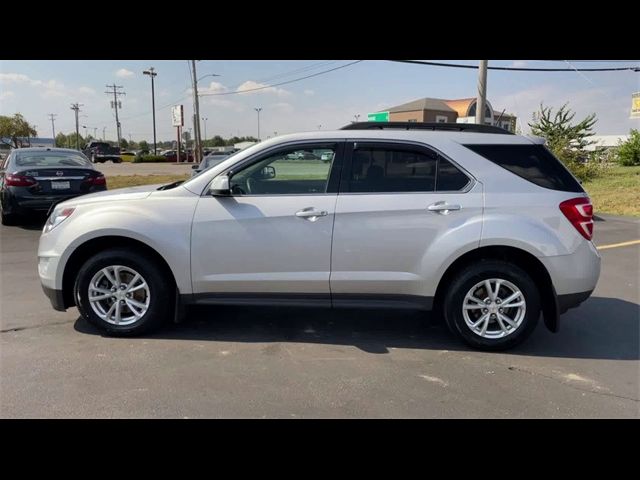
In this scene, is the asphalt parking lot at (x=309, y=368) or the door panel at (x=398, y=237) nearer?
the asphalt parking lot at (x=309, y=368)

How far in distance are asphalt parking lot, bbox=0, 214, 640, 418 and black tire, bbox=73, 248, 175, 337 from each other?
0.13m

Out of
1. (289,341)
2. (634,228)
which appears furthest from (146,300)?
(634,228)

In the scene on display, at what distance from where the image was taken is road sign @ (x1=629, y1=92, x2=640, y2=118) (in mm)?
20830

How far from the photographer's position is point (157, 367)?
3721 millimetres

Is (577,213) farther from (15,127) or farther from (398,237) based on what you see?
(15,127)

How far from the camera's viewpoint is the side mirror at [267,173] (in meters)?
4.23

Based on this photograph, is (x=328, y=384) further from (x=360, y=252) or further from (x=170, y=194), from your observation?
(x=170, y=194)

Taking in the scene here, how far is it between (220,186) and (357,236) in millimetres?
1239

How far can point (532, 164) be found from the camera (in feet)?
13.3

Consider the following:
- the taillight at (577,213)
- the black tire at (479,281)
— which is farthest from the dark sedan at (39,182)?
the taillight at (577,213)

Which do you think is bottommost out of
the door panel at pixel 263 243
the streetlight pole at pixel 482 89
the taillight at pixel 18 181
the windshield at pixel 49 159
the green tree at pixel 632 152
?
the door panel at pixel 263 243

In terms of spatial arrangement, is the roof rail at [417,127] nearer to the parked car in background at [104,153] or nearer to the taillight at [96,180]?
the taillight at [96,180]

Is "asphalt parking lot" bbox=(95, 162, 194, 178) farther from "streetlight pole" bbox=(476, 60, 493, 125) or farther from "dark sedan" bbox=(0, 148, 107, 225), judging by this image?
"streetlight pole" bbox=(476, 60, 493, 125)

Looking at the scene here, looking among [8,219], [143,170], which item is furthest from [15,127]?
[8,219]
